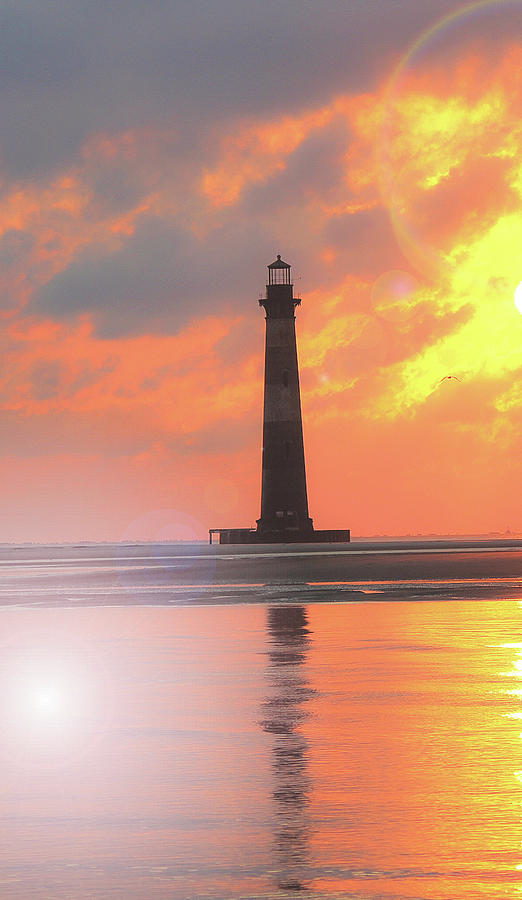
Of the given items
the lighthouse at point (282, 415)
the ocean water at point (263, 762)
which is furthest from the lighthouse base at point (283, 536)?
the ocean water at point (263, 762)

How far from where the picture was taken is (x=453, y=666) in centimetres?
1956

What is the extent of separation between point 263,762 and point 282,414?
9270 cm

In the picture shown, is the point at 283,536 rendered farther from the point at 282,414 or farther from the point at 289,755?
the point at 289,755

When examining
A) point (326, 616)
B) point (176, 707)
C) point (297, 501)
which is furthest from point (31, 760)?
point (297, 501)

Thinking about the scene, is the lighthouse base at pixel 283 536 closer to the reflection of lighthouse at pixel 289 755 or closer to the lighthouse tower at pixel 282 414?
the lighthouse tower at pixel 282 414

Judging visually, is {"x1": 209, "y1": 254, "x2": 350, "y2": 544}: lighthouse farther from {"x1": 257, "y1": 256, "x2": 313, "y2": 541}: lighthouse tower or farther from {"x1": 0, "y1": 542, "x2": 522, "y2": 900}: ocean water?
{"x1": 0, "y1": 542, "x2": 522, "y2": 900}: ocean water

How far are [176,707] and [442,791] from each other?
572 centimetres

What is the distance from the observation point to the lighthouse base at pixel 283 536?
109 metres

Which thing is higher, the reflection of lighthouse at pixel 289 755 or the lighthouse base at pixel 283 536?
the lighthouse base at pixel 283 536

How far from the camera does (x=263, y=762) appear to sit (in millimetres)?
12203

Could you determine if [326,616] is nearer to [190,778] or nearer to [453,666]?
[453,666]

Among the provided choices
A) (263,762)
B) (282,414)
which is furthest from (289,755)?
(282,414)

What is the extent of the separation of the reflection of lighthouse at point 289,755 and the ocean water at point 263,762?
0.03 m

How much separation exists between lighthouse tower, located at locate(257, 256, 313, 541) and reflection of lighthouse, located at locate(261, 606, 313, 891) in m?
79.8
